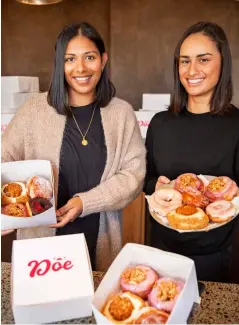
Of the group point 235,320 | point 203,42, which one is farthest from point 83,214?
point 203,42

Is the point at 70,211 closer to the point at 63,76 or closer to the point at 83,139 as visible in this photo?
the point at 83,139

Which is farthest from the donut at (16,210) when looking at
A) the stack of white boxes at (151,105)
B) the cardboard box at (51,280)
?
the stack of white boxes at (151,105)

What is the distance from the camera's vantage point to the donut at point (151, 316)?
76cm

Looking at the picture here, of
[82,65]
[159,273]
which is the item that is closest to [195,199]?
[159,273]

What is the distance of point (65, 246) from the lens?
3.00 feet

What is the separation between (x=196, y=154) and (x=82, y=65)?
0.55m

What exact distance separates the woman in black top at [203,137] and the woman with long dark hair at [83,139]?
0.44ft

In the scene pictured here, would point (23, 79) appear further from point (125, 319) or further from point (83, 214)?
point (125, 319)

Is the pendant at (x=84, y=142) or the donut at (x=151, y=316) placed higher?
the pendant at (x=84, y=142)

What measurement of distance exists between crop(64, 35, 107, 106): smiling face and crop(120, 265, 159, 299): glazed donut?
0.77m

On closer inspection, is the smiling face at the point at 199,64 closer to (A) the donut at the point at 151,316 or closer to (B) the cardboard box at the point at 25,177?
(B) the cardboard box at the point at 25,177

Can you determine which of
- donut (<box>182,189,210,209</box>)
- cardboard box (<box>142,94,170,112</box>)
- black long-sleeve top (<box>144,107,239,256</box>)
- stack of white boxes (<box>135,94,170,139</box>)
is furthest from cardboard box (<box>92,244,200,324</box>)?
cardboard box (<box>142,94,170,112</box>)

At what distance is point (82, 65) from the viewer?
136cm

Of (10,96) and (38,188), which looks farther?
(10,96)
